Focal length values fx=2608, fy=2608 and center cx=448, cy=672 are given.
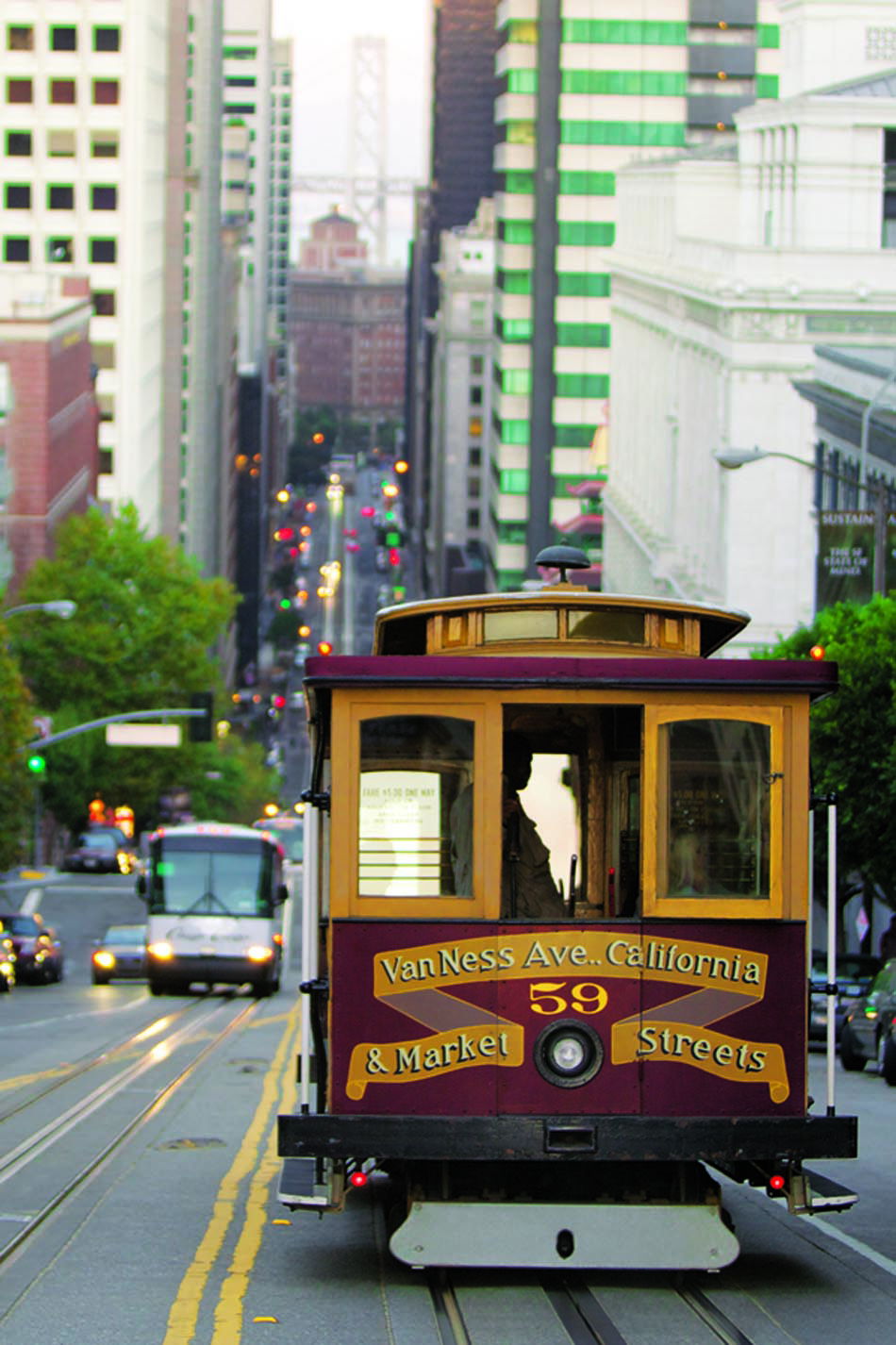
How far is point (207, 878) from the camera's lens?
3978 centimetres

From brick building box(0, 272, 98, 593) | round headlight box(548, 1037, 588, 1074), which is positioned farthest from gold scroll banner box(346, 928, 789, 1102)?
brick building box(0, 272, 98, 593)

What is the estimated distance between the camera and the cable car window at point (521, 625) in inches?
528

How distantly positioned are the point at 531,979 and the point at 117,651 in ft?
252

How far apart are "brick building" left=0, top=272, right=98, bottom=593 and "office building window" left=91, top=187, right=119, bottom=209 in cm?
1444

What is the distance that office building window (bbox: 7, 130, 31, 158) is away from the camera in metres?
111

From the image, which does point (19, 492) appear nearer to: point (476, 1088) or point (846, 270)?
point (846, 270)

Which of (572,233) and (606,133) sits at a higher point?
(606,133)

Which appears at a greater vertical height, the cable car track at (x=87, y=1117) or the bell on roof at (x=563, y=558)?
the bell on roof at (x=563, y=558)

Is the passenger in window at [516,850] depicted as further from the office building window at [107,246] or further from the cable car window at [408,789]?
the office building window at [107,246]

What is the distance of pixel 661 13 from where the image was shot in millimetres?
123688

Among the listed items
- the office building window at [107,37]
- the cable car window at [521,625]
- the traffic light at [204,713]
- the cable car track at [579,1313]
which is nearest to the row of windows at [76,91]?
the office building window at [107,37]

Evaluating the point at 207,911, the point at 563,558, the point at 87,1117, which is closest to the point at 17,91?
the point at 207,911

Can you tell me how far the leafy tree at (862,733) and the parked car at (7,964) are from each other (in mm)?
13645

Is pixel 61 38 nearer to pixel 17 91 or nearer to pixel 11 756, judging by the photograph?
pixel 17 91
